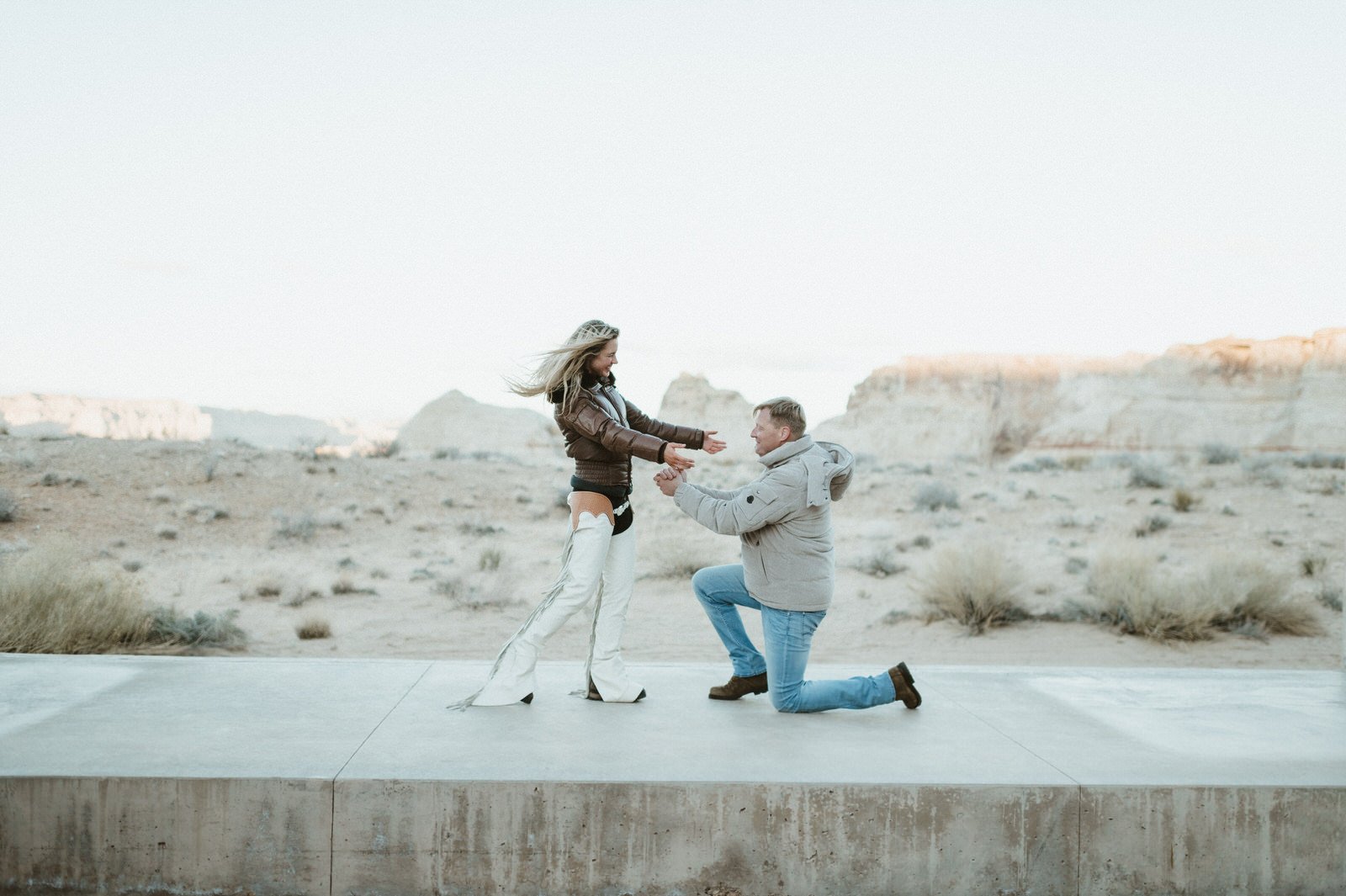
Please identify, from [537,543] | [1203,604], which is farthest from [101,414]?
Result: [1203,604]

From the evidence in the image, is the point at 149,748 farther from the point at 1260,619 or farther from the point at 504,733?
the point at 1260,619

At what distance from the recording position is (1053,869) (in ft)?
13.1

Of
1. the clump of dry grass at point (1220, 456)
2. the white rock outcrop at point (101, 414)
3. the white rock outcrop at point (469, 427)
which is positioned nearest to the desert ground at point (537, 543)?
the clump of dry grass at point (1220, 456)

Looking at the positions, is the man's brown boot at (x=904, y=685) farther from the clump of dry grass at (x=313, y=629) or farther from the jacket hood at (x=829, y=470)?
the clump of dry grass at (x=313, y=629)

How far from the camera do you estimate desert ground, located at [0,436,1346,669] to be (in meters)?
12.4

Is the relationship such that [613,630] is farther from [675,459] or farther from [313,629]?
[313,629]

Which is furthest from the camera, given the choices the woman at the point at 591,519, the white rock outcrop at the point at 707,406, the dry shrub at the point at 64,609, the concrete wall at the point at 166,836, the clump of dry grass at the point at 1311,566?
the white rock outcrop at the point at 707,406

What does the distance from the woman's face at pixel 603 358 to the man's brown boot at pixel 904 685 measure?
2057mm

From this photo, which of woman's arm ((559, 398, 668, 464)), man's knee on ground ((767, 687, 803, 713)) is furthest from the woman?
man's knee on ground ((767, 687, 803, 713))

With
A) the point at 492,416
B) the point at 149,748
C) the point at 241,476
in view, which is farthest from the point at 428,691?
the point at 492,416

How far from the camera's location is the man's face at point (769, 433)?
5141 millimetres

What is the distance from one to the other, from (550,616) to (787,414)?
1.53 m

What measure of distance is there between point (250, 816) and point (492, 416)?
89.9 meters

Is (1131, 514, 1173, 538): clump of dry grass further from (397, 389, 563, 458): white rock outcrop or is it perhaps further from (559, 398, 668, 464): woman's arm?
(397, 389, 563, 458): white rock outcrop
